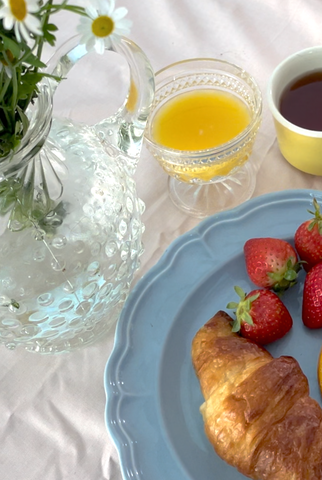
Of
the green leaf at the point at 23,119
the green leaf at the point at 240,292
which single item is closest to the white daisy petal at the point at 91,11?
the green leaf at the point at 23,119

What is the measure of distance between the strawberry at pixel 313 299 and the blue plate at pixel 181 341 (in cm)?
3

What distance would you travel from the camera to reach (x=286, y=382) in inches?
30.1

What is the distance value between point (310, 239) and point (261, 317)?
0.50 ft

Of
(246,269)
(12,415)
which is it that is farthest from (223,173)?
(12,415)

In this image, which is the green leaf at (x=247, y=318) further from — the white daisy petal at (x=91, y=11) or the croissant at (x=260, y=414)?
the white daisy petal at (x=91, y=11)

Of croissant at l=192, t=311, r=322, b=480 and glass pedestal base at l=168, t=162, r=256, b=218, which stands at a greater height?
glass pedestal base at l=168, t=162, r=256, b=218

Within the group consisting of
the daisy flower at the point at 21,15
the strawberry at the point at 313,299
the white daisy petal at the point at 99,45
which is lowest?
the strawberry at the point at 313,299

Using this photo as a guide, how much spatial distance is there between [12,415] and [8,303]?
0.26 metres

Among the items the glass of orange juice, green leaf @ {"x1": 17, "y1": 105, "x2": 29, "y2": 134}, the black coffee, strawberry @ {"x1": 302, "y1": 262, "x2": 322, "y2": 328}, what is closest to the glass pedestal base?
the glass of orange juice

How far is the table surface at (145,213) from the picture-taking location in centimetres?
87

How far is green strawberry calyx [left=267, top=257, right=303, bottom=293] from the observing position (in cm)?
88

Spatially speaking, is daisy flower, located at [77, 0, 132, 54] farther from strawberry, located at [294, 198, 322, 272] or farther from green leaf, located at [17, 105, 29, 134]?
strawberry, located at [294, 198, 322, 272]

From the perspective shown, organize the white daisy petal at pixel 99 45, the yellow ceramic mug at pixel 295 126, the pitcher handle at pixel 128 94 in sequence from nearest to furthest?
the white daisy petal at pixel 99 45, the pitcher handle at pixel 128 94, the yellow ceramic mug at pixel 295 126

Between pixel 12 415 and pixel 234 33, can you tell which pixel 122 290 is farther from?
pixel 234 33
